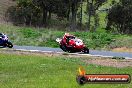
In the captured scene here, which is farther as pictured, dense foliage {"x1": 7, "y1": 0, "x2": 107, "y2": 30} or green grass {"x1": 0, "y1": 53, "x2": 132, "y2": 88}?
dense foliage {"x1": 7, "y1": 0, "x2": 107, "y2": 30}

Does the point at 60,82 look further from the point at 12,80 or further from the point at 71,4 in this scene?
the point at 71,4

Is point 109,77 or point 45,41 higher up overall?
point 109,77

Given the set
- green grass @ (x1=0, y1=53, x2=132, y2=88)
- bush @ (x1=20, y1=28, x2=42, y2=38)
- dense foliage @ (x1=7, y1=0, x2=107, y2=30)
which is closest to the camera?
green grass @ (x1=0, y1=53, x2=132, y2=88)

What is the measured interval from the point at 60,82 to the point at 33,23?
7588 cm

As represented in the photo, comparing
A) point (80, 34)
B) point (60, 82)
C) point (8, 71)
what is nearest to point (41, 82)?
point (60, 82)

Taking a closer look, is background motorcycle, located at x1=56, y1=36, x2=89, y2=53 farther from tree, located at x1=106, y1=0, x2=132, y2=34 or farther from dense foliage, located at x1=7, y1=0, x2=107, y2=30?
tree, located at x1=106, y1=0, x2=132, y2=34

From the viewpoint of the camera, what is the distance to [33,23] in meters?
92.1

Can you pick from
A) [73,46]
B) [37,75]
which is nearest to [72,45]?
[73,46]

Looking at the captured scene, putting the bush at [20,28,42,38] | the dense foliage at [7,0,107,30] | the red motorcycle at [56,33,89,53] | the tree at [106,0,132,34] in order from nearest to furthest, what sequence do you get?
the red motorcycle at [56,33,89,53], the bush at [20,28,42,38], the dense foliage at [7,0,107,30], the tree at [106,0,132,34]

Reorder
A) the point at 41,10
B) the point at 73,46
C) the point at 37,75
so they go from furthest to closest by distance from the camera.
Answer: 1. the point at 41,10
2. the point at 73,46
3. the point at 37,75

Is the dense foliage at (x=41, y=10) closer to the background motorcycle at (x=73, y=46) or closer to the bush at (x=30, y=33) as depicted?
the bush at (x=30, y=33)

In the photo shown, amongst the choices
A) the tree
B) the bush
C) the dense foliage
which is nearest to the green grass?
the bush

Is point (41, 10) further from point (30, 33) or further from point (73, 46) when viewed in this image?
point (73, 46)

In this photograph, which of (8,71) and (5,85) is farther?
(8,71)
